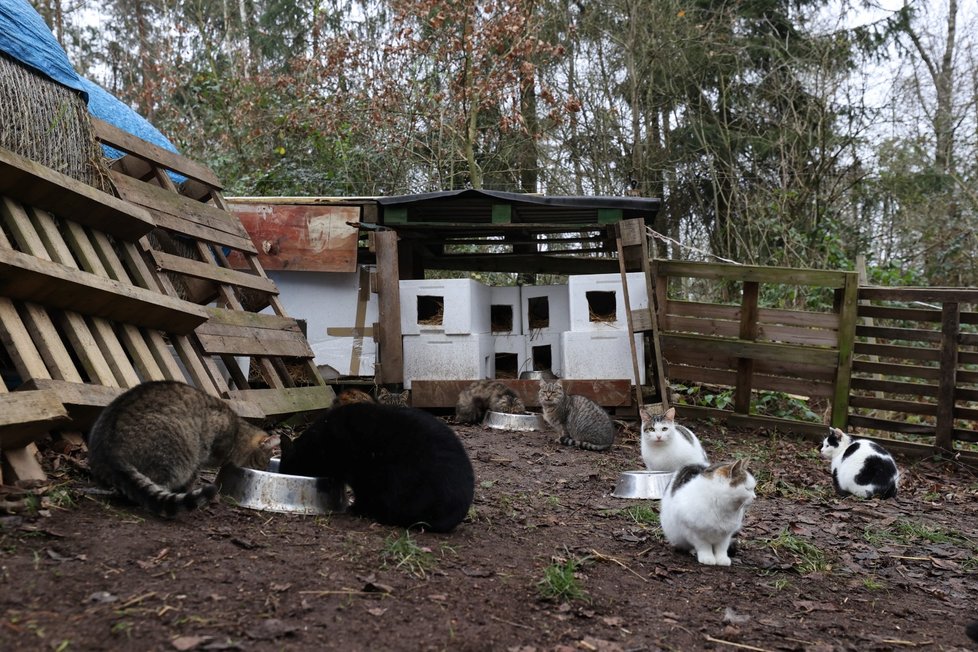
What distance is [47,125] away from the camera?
4984 millimetres

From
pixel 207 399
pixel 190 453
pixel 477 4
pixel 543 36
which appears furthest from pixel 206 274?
pixel 543 36

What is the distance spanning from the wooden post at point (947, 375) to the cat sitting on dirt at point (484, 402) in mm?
4216

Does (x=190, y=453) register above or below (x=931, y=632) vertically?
above

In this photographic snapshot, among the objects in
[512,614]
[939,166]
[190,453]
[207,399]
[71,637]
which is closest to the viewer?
[71,637]

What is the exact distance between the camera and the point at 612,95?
15000mm

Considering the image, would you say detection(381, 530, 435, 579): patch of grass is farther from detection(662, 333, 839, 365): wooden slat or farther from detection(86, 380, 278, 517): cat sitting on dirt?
detection(662, 333, 839, 365): wooden slat

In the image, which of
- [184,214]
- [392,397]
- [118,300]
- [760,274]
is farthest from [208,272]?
[760,274]

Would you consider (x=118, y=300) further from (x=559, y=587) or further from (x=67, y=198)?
(x=559, y=587)

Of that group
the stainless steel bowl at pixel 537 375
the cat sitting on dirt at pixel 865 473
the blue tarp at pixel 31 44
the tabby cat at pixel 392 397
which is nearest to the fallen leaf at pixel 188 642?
the blue tarp at pixel 31 44

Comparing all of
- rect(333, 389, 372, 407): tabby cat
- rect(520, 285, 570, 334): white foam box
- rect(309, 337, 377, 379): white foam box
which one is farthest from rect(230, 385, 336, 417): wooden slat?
rect(520, 285, 570, 334): white foam box

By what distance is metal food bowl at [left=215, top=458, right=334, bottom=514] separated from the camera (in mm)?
3812

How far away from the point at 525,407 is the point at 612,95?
28.5 ft

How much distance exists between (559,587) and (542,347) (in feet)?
21.4

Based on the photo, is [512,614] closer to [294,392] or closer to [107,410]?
[107,410]
